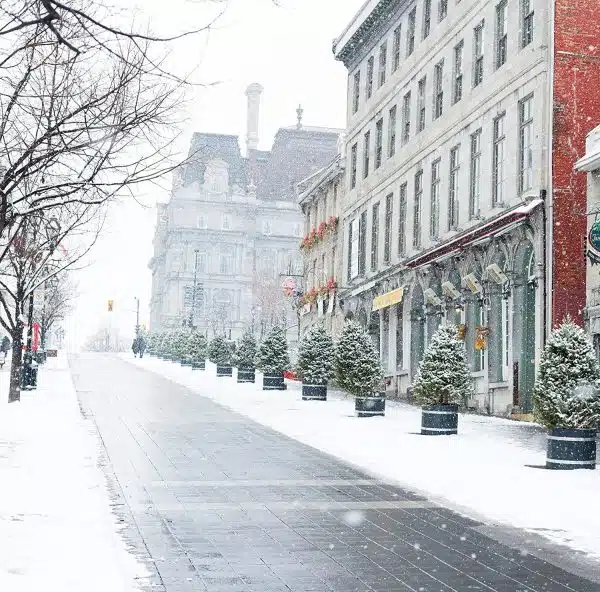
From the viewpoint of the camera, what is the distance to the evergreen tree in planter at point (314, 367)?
104 feet

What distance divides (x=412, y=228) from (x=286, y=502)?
1014 inches

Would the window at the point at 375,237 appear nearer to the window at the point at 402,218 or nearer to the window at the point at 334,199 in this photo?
the window at the point at 402,218

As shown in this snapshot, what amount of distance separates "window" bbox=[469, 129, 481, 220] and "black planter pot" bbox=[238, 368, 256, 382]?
1438 centimetres

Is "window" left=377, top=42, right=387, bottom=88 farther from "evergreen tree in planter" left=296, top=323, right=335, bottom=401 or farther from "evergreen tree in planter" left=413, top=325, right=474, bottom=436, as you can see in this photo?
"evergreen tree in planter" left=413, top=325, right=474, bottom=436

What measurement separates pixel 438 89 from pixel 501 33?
18.1 ft

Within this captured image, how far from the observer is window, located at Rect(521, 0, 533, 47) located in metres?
27.2

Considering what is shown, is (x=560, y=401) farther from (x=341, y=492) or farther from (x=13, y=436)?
(x=13, y=436)

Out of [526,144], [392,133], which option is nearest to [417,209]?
[392,133]

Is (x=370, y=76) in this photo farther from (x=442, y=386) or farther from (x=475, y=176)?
(x=442, y=386)

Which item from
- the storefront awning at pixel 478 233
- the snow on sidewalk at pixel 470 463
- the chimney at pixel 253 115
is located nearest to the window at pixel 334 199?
the storefront awning at pixel 478 233

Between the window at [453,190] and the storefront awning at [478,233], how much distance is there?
0.82 m

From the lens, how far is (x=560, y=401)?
1526cm

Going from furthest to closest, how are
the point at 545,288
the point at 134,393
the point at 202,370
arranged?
the point at 202,370 < the point at 134,393 < the point at 545,288

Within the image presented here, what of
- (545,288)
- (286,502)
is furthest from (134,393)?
(286,502)
